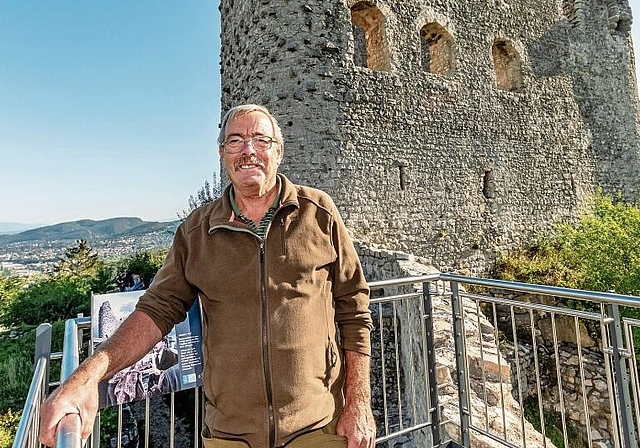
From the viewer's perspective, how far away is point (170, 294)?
167 centimetres

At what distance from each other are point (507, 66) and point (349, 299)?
39.4 feet

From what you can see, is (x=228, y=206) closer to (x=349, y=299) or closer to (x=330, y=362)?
(x=349, y=299)

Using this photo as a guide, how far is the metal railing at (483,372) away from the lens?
218cm

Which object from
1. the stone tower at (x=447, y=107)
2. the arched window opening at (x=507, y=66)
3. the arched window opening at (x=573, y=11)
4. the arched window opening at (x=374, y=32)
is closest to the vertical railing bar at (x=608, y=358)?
the stone tower at (x=447, y=107)

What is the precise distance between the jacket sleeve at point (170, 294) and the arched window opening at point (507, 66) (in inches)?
467

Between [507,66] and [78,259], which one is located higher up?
[507,66]

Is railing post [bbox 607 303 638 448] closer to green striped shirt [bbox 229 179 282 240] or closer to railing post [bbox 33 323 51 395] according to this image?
green striped shirt [bbox 229 179 282 240]

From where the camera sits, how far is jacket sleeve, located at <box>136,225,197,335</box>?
1.62 meters

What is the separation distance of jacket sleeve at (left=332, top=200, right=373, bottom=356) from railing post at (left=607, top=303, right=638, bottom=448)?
1.43 m

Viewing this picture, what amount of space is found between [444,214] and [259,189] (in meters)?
8.56

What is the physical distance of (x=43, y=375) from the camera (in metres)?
1.69

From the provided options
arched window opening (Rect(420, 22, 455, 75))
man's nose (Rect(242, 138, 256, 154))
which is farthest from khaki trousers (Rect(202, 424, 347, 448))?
arched window opening (Rect(420, 22, 455, 75))

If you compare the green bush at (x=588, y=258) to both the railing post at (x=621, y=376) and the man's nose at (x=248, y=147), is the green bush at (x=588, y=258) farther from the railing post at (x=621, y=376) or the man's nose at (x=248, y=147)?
the man's nose at (x=248, y=147)

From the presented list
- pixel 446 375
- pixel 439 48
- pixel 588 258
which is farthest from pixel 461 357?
pixel 439 48
